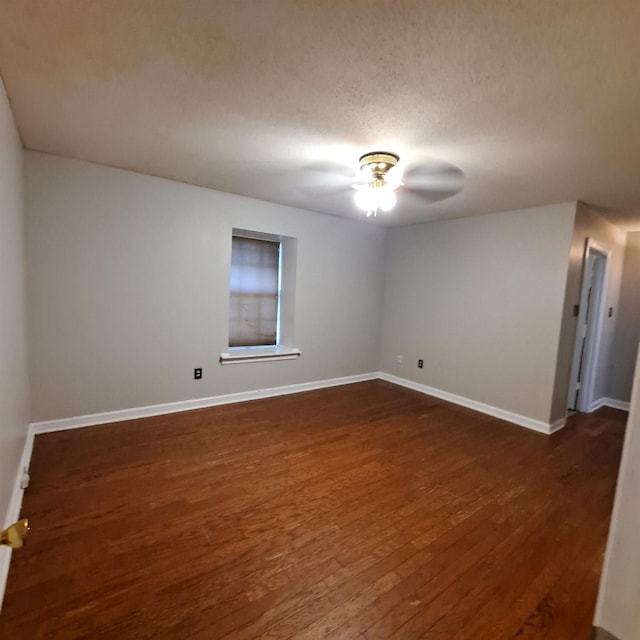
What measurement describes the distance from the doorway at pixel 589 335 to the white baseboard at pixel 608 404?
3.6 inches

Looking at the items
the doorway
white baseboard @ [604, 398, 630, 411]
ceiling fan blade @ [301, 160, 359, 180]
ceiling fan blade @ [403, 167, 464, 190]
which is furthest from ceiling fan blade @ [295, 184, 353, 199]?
white baseboard @ [604, 398, 630, 411]

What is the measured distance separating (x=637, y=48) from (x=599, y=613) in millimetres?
1770

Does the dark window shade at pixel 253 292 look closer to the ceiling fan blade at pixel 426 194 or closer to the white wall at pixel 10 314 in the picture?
the ceiling fan blade at pixel 426 194

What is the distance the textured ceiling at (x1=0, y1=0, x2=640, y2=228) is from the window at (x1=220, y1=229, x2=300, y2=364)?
1396mm

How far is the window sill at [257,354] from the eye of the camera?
3.70m

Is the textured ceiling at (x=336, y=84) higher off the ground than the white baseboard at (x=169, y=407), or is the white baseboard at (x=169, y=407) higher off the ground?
the textured ceiling at (x=336, y=84)

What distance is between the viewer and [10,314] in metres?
1.85

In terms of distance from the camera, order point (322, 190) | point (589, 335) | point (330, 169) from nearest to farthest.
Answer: point (330, 169) < point (322, 190) < point (589, 335)

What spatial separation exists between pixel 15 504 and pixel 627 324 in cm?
616

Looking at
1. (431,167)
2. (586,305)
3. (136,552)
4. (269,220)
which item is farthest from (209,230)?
(586,305)

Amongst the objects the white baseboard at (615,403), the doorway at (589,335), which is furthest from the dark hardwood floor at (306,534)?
the white baseboard at (615,403)

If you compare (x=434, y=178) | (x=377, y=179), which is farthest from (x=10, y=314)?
(x=434, y=178)

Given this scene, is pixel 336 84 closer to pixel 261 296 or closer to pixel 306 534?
pixel 306 534

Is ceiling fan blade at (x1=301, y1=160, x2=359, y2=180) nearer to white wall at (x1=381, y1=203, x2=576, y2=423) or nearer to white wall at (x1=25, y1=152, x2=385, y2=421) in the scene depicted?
white wall at (x1=25, y1=152, x2=385, y2=421)
